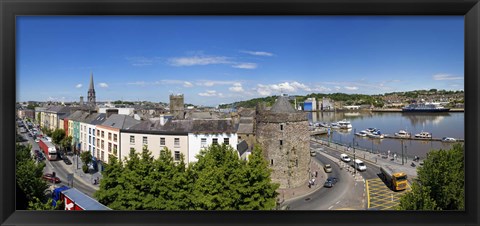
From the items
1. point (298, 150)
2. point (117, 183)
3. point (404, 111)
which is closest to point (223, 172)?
point (117, 183)

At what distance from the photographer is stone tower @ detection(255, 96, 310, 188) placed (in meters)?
6.79

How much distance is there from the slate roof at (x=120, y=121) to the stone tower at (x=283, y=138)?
308 cm

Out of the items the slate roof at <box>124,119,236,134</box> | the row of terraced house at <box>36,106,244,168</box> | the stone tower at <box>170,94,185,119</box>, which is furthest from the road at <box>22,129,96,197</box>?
the slate roof at <box>124,119,236,134</box>

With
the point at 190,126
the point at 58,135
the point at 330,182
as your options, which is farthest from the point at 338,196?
the point at 58,135

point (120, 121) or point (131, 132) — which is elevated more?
point (120, 121)

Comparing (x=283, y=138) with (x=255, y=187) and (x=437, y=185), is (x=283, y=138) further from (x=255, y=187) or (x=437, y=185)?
(x=437, y=185)

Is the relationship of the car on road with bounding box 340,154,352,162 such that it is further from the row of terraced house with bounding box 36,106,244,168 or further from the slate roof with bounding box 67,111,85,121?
the slate roof with bounding box 67,111,85,121

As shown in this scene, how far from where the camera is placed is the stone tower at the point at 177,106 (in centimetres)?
425

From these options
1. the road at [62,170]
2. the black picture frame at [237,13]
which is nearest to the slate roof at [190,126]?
the road at [62,170]

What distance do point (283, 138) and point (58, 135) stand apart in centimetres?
485

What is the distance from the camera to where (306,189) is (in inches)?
233

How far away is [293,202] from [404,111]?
7.87ft

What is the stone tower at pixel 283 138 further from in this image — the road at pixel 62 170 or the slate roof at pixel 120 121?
the road at pixel 62 170
